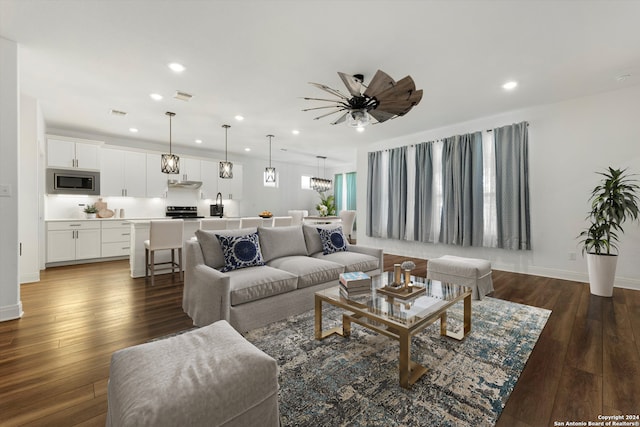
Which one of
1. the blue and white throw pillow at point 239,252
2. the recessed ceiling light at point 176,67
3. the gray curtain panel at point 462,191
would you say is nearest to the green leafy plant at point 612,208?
the gray curtain panel at point 462,191

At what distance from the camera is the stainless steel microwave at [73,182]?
5.36 m

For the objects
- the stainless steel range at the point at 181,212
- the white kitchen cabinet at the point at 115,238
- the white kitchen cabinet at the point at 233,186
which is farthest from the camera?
the white kitchen cabinet at the point at 233,186

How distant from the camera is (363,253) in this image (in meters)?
3.86

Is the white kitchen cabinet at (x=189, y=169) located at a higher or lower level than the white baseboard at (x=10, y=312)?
higher

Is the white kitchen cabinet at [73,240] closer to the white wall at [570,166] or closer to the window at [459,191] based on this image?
the window at [459,191]

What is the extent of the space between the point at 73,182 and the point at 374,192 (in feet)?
21.1

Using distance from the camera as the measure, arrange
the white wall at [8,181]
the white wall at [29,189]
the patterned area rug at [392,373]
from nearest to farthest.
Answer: the patterned area rug at [392,373], the white wall at [8,181], the white wall at [29,189]

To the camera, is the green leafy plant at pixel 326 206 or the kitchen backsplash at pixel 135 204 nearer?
the kitchen backsplash at pixel 135 204

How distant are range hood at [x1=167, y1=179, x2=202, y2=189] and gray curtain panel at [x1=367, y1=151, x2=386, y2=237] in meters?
4.38

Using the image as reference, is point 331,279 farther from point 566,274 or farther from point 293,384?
point 566,274

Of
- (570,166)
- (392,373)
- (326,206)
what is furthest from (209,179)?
(570,166)

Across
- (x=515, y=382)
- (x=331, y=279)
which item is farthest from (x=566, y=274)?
(x=331, y=279)

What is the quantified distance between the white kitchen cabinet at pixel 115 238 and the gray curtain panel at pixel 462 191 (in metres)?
6.65

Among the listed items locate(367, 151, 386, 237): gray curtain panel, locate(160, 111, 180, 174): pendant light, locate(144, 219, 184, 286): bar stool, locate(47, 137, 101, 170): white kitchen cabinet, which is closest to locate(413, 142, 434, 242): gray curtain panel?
locate(367, 151, 386, 237): gray curtain panel
